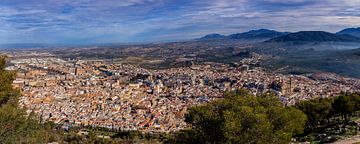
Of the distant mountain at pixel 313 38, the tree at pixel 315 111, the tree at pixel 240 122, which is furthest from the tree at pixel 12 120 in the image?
the distant mountain at pixel 313 38

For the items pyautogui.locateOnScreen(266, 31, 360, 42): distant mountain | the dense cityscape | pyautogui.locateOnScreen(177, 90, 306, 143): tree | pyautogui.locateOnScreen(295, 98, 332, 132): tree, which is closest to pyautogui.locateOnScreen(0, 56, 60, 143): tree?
pyautogui.locateOnScreen(177, 90, 306, 143): tree

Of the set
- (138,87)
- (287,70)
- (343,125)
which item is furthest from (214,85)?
(343,125)

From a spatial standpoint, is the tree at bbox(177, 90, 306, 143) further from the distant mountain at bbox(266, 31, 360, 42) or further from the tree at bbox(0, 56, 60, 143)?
the distant mountain at bbox(266, 31, 360, 42)

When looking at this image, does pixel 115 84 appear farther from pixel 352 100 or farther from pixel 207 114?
pixel 207 114

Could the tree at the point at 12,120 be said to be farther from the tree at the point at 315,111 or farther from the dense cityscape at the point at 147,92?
the tree at the point at 315,111

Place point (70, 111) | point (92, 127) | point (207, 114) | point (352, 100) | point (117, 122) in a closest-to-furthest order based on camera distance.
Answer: point (207, 114) < point (352, 100) < point (92, 127) < point (117, 122) < point (70, 111)

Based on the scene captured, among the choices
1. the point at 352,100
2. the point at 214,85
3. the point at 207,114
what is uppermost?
the point at 207,114
